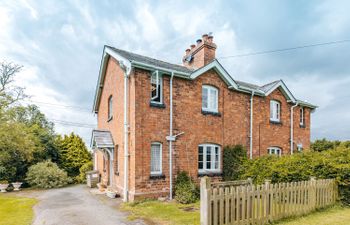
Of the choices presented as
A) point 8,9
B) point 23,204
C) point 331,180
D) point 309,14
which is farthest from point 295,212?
point 8,9

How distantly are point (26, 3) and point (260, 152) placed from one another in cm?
1594

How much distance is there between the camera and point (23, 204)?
35.2 feet

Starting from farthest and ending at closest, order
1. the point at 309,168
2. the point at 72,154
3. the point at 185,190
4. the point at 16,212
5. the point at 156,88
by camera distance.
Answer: the point at 72,154, the point at 156,88, the point at 185,190, the point at 309,168, the point at 16,212

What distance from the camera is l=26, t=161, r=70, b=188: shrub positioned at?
16.4 m

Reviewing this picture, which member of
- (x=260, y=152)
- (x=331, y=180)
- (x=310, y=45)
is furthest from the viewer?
(x=260, y=152)

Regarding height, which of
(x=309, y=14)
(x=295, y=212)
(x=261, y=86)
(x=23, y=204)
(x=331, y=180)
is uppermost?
(x=309, y=14)

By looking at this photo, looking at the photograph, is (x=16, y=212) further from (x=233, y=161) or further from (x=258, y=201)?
(x=233, y=161)

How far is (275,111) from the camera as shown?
1756 cm

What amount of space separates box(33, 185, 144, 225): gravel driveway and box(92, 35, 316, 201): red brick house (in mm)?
1294

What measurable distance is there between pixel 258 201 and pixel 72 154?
1880cm

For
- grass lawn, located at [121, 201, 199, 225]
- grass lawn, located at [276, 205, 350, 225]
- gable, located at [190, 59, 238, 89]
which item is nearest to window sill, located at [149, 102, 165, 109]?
gable, located at [190, 59, 238, 89]

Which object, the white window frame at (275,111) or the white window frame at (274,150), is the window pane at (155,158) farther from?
the white window frame at (275,111)

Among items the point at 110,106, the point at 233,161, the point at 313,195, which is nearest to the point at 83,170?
the point at 110,106

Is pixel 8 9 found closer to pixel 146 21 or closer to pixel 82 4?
pixel 82 4
